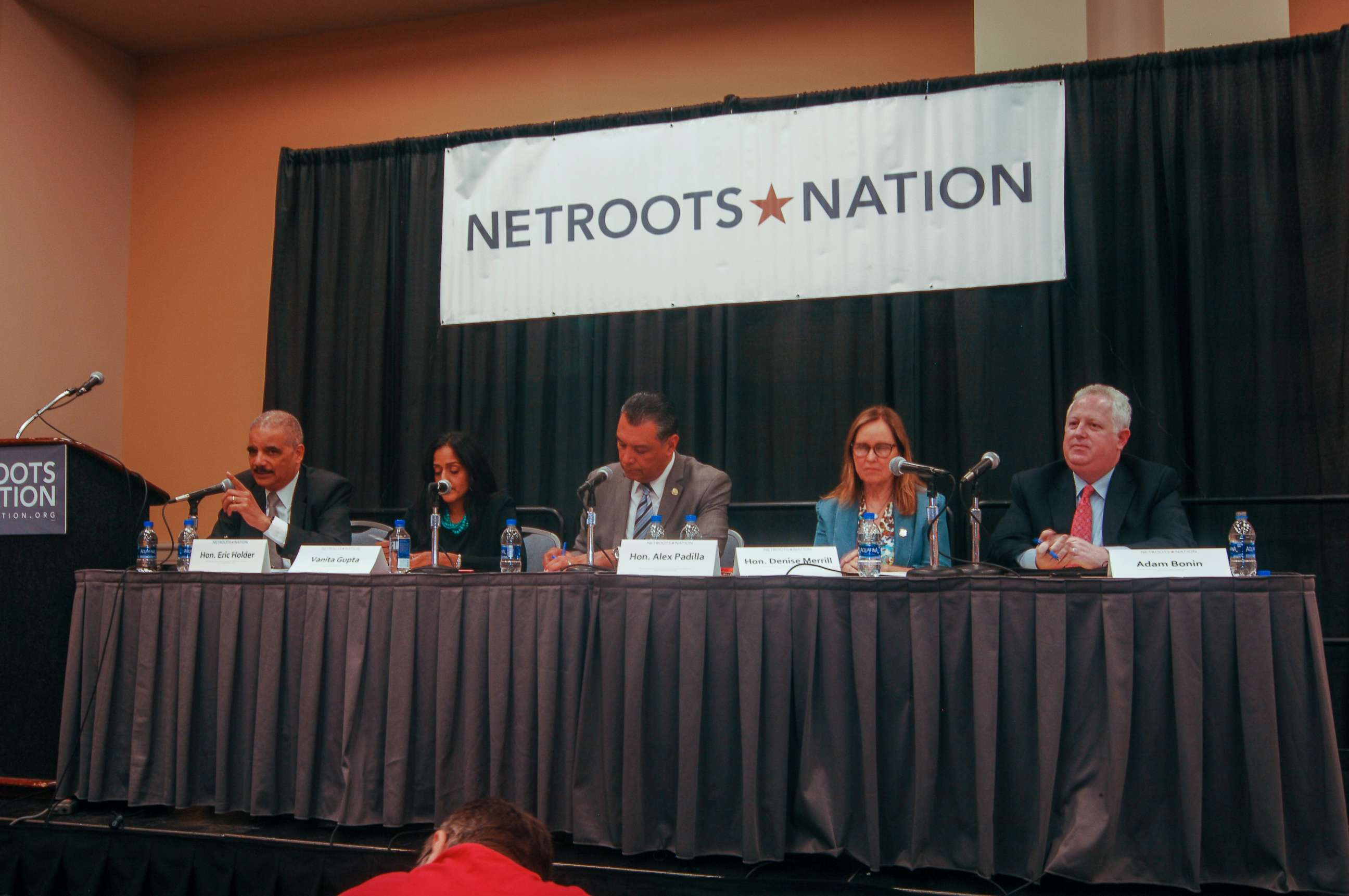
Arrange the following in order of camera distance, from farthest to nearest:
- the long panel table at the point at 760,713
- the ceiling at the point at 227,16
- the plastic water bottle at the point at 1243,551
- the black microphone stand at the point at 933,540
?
the ceiling at the point at 227,16 < the plastic water bottle at the point at 1243,551 < the black microphone stand at the point at 933,540 < the long panel table at the point at 760,713

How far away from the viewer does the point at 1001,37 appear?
150 inches

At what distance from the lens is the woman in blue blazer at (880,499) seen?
9.58ft

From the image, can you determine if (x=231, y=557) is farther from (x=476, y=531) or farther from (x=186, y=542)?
(x=476, y=531)

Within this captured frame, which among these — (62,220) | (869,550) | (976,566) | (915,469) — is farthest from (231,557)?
(62,220)

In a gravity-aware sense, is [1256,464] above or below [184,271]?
below

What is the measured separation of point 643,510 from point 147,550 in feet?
4.80

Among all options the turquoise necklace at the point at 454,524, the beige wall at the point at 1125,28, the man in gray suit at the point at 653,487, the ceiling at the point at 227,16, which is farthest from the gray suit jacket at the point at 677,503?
the ceiling at the point at 227,16

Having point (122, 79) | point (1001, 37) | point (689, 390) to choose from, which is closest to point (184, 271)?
point (122, 79)

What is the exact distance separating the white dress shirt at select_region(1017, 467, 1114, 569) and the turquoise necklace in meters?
1.78

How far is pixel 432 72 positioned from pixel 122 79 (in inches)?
66.5

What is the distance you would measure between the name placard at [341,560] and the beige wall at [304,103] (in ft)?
6.95

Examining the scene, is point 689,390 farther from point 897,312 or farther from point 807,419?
point 897,312

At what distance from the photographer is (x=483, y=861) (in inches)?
41.8

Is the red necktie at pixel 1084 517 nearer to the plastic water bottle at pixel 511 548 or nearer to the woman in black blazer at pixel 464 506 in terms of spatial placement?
the plastic water bottle at pixel 511 548
